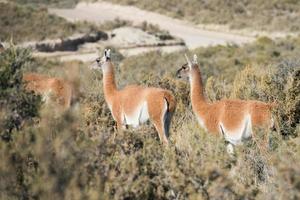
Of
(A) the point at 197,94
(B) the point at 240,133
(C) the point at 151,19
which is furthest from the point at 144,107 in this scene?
(C) the point at 151,19

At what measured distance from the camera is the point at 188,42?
1585 inches

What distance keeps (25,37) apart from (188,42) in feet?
34.3

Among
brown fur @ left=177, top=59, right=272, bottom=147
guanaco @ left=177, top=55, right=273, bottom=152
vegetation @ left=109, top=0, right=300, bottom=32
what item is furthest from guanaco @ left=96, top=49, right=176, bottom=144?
vegetation @ left=109, top=0, right=300, bottom=32

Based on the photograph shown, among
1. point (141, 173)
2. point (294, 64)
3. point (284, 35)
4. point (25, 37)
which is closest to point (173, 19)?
point (284, 35)

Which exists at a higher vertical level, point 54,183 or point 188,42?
point 54,183

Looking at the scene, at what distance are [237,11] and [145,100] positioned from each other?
46.6 metres

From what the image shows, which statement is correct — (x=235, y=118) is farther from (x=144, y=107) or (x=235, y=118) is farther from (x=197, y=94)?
(x=144, y=107)

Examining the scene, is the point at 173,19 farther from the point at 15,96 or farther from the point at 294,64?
the point at 15,96

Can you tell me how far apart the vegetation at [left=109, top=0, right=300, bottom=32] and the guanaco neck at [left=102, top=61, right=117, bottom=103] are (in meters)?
37.3

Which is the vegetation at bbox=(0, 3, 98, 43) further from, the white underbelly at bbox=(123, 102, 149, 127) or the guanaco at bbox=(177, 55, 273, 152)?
the guanaco at bbox=(177, 55, 273, 152)

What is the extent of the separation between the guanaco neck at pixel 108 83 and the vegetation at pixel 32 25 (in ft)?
91.9

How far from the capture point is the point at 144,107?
8664 millimetres

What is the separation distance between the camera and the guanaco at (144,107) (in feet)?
28.1

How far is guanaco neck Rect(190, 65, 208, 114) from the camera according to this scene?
8469mm
